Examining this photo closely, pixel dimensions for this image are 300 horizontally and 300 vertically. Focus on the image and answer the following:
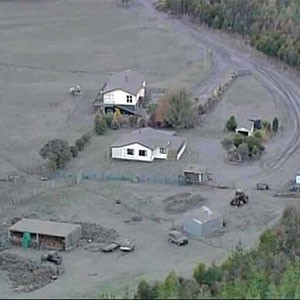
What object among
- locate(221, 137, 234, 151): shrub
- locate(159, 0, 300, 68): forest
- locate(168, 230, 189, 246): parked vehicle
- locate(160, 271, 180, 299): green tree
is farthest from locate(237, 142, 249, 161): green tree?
locate(160, 271, 180, 299): green tree

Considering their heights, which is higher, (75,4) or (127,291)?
(75,4)

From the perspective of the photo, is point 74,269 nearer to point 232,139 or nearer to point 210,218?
point 210,218

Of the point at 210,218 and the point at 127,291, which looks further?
the point at 210,218

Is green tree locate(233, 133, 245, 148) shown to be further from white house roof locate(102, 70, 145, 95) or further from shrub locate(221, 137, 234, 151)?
white house roof locate(102, 70, 145, 95)

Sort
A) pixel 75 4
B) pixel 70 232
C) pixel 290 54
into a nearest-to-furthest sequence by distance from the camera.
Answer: pixel 70 232, pixel 290 54, pixel 75 4

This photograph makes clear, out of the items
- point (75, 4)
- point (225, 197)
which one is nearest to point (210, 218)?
point (225, 197)

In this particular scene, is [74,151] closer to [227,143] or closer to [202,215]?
[227,143]

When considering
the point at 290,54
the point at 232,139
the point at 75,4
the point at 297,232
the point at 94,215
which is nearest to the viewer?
the point at 297,232
